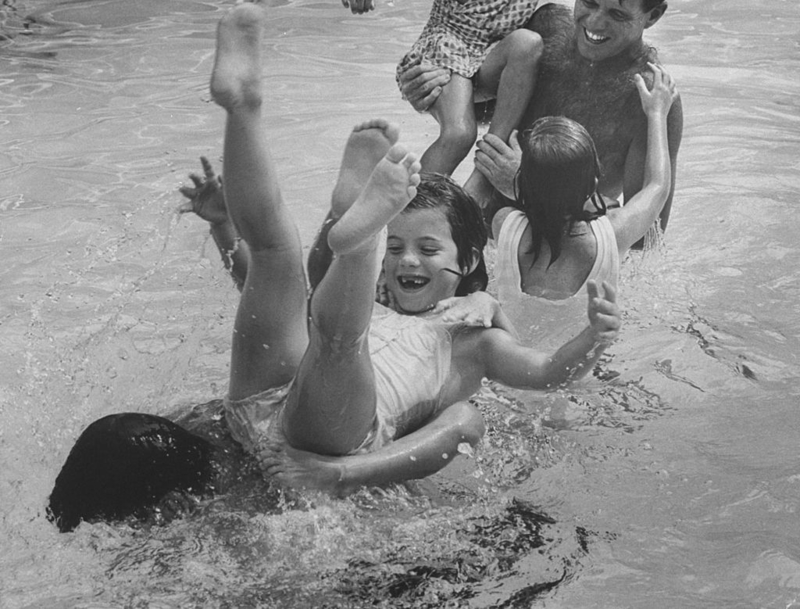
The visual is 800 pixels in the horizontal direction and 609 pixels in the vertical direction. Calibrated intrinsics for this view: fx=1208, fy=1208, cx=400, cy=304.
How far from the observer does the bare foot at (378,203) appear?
2.90 m

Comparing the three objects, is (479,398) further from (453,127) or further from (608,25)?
(608,25)

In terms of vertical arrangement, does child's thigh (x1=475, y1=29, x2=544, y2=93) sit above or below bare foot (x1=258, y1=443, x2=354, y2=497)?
above

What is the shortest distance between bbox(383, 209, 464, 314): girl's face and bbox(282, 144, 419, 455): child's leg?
2.02ft

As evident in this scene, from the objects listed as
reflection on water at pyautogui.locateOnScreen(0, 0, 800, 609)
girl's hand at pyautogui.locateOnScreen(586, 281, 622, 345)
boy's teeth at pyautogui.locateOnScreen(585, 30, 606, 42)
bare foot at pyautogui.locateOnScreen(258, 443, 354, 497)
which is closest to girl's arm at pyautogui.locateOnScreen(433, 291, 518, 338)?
reflection on water at pyautogui.locateOnScreen(0, 0, 800, 609)

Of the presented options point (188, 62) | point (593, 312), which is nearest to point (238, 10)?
point (593, 312)

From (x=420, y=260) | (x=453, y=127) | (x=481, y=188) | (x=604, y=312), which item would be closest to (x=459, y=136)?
(x=453, y=127)

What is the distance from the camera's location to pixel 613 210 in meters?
4.46

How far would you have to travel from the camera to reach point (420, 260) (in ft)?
12.2

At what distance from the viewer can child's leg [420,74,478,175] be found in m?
4.91

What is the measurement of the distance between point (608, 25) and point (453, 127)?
75 cm

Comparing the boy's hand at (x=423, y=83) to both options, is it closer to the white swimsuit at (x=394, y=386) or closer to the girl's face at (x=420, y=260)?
the girl's face at (x=420, y=260)

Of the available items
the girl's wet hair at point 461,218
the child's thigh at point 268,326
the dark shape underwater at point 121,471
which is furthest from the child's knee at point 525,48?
the dark shape underwater at point 121,471

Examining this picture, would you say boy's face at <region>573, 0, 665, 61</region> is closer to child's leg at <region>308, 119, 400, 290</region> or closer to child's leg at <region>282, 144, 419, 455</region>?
child's leg at <region>308, 119, 400, 290</region>

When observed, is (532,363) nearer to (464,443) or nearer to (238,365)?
(464,443)
